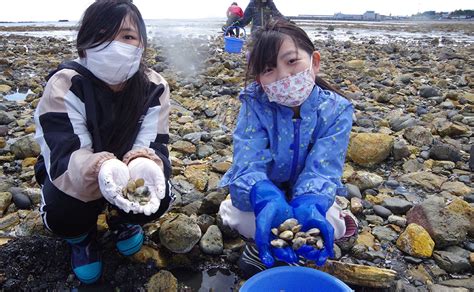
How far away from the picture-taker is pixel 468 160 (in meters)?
3.25

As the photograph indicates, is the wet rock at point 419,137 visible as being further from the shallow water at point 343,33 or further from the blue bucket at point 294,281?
the shallow water at point 343,33

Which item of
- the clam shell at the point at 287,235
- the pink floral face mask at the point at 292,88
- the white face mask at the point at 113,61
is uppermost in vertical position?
the white face mask at the point at 113,61

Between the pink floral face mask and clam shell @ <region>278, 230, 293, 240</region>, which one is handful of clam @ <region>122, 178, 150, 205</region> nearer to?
clam shell @ <region>278, 230, 293, 240</region>

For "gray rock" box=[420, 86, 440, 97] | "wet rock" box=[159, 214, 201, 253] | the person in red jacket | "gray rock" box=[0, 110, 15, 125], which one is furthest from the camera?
the person in red jacket

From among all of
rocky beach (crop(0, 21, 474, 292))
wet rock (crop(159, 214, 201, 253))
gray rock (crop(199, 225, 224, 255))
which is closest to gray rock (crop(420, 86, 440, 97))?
rocky beach (crop(0, 21, 474, 292))

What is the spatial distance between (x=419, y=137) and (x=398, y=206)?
1358 mm

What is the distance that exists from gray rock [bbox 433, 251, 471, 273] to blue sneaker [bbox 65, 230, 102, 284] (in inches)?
67.9

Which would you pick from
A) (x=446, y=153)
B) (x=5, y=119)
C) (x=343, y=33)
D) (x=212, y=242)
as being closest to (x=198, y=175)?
(x=212, y=242)

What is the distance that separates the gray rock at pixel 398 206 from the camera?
2.46m

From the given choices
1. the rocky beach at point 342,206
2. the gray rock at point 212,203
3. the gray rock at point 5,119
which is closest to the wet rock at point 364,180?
the rocky beach at point 342,206

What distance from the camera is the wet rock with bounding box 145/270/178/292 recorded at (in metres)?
1.82

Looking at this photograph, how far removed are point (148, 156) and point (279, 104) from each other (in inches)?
27.5

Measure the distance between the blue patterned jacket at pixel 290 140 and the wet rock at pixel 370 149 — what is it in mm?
1255

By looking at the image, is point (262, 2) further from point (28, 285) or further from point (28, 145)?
point (28, 285)
